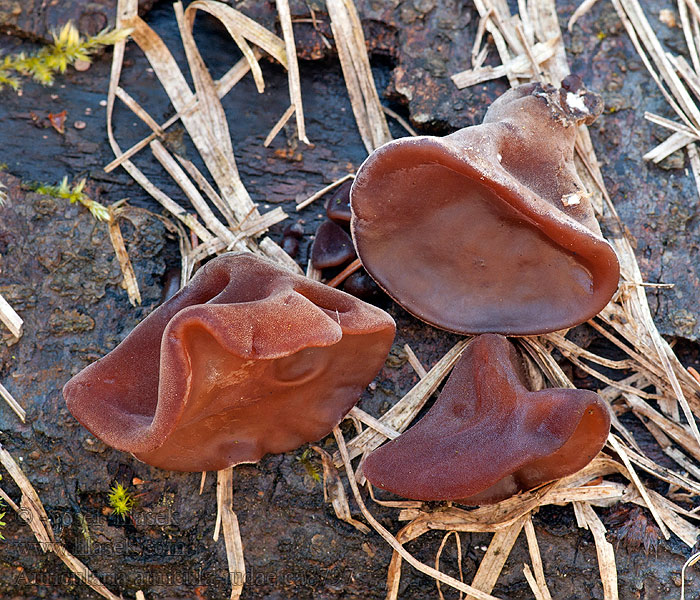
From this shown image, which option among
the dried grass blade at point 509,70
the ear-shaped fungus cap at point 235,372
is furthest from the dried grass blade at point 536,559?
the dried grass blade at point 509,70

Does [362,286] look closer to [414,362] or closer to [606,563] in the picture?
[414,362]

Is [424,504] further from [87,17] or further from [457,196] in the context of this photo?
[87,17]

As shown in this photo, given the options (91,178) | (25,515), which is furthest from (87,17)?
(25,515)

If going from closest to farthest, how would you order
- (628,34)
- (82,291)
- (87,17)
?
(82,291), (87,17), (628,34)

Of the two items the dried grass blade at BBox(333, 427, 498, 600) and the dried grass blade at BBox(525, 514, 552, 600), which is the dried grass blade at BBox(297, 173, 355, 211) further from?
the dried grass blade at BBox(525, 514, 552, 600)

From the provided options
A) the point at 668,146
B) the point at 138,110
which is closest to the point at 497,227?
the point at 668,146

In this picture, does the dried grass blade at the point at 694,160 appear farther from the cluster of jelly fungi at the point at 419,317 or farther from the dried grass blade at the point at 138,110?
the dried grass blade at the point at 138,110
